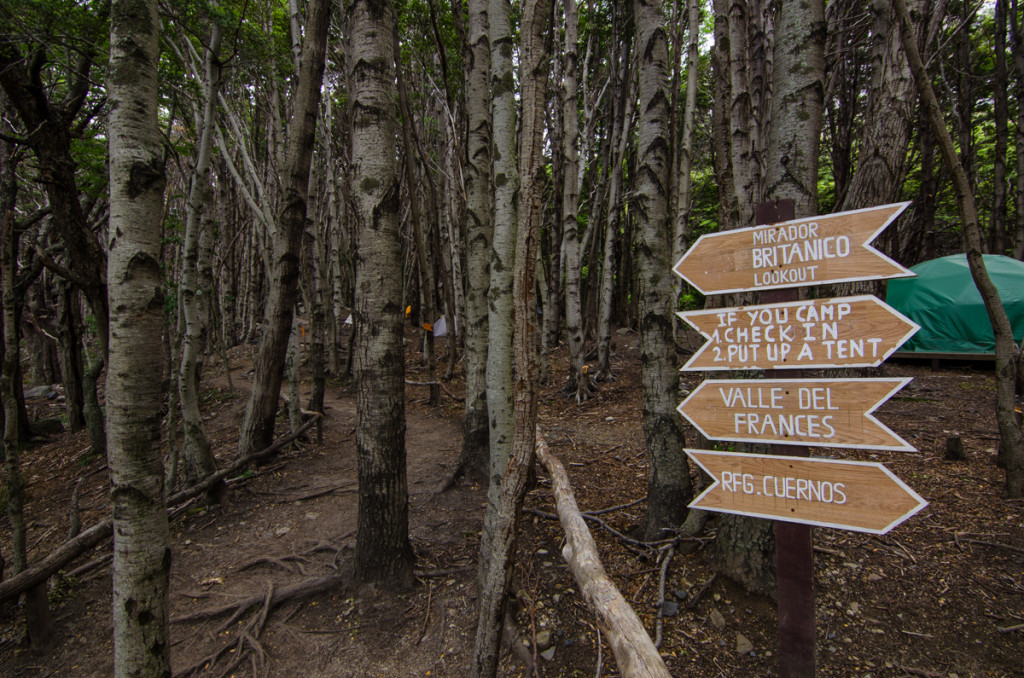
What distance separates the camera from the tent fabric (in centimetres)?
926

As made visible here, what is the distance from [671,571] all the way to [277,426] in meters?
6.88

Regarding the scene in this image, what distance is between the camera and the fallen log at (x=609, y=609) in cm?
157

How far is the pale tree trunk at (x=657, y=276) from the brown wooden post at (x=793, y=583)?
140cm

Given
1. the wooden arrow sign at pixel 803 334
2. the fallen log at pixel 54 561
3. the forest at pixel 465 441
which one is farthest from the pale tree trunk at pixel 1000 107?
the fallen log at pixel 54 561

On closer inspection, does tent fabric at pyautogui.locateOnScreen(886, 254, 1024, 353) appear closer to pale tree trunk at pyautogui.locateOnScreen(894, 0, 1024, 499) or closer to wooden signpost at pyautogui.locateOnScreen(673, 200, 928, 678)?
pale tree trunk at pyautogui.locateOnScreen(894, 0, 1024, 499)

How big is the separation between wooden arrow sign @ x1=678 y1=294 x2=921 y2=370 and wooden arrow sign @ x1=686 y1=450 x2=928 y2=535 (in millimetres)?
428

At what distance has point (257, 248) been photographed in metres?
19.3

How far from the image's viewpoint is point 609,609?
71.6 inches

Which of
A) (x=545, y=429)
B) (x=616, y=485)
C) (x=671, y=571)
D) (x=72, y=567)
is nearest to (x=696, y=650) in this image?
(x=671, y=571)

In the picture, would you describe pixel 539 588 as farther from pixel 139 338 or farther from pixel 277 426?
pixel 277 426

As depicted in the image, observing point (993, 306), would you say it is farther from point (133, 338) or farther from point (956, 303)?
point (956, 303)

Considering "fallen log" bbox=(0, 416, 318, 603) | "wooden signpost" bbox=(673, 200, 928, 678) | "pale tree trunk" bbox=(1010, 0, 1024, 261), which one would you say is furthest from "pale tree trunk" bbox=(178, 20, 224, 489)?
"pale tree trunk" bbox=(1010, 0, 1024, 261)

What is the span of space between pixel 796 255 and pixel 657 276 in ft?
5.00

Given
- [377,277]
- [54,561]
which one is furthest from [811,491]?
[54,561]
